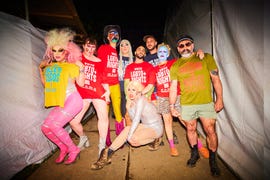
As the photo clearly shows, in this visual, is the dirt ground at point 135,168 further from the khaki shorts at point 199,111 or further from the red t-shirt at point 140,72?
the red t-shirt at point 140,72

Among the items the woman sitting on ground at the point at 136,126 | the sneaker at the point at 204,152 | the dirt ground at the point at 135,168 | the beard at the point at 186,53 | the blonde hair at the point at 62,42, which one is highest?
the blonde hair at the point at 62,42

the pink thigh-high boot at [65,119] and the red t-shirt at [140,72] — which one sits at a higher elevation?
the red t-shirt at [140,72]

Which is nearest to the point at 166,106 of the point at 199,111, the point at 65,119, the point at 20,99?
the point at 199,111

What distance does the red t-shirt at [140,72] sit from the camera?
3850mm

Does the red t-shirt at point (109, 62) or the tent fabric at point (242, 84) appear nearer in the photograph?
the tent fabric at point (242, 84)

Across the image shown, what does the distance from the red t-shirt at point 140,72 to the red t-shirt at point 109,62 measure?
1.00ft

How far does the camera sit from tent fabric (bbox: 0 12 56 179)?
2.62m

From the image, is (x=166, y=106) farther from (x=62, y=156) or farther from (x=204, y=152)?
(x=62, y=156)

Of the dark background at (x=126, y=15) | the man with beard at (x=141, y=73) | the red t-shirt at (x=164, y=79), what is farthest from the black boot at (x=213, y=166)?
the dark background at (x=126, y=15)

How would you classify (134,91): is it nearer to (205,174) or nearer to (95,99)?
(95,99)

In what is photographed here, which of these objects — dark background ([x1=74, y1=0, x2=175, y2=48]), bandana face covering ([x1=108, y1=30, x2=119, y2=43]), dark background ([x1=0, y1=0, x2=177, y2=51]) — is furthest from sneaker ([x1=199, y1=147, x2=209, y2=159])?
dark background ([x1=74, y1=0, x2=175, y2=48])

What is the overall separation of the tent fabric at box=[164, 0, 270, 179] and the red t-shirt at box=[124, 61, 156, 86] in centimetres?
140

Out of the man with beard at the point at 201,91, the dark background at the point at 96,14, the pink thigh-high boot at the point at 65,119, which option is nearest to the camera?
the man with beard at the point at 201,91

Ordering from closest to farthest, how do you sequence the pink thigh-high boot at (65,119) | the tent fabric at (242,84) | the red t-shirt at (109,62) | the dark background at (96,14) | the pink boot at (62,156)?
the tent fabric at (242,84), the pink thigh-high boot at (65,119), the pink boot at (62,156), the red t-shirt at (109,62), the dark background at (96,14)
